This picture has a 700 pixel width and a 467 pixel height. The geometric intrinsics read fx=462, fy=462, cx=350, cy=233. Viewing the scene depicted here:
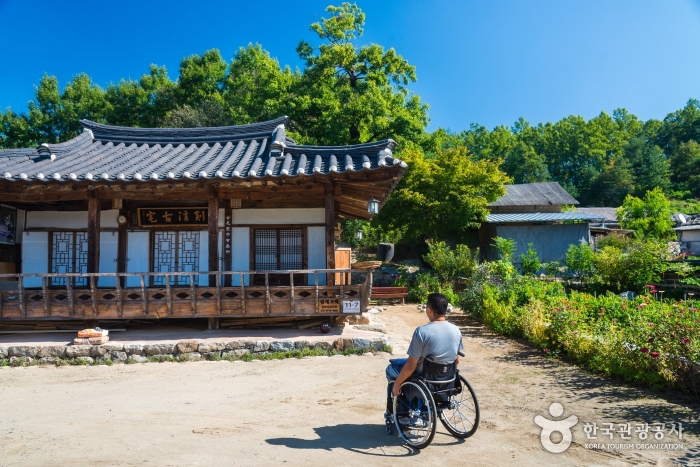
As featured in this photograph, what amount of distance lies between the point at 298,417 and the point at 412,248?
94.0 feet

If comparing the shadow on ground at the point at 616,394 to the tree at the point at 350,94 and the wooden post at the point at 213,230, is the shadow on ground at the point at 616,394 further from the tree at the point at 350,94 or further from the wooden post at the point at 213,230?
the tree at the point at 350,94

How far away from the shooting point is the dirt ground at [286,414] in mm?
4672

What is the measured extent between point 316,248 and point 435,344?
798 cm

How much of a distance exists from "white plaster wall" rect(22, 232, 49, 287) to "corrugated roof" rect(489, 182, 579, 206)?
27.7 metres

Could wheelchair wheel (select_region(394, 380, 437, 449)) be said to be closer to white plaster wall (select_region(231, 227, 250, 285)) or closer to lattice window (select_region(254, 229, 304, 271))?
lattice window (select_region(254, 229, 304, 271))

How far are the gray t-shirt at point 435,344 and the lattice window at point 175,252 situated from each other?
29.5 ft

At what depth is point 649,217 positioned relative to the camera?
112 feet

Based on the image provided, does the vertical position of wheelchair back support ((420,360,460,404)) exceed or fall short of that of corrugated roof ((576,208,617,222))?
it falls short

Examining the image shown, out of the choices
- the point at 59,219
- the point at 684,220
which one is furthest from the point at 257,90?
the point at 684,220

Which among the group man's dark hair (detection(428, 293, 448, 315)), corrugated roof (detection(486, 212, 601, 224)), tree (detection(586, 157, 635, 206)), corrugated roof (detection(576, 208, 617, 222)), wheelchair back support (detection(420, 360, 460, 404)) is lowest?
wheelchair back support (detection(420, 360, 460, 404))

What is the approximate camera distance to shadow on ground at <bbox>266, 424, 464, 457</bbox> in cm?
479

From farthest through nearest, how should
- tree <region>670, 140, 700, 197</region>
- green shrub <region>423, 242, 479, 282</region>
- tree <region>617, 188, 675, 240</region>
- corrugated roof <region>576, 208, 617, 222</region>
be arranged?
tree <region>670, 140, 700, 197</region>
corrugated roof <region>576, 208, 617, 222</region>
tree <region>617, 188, 675, 240</region>
green shrub <region>423, 242, 479, 282</region>

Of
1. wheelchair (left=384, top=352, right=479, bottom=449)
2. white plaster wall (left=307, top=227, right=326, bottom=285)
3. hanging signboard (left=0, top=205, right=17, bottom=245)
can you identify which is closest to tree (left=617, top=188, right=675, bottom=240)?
white plaster wall (left=307, top=227, right=326, bottom=285)

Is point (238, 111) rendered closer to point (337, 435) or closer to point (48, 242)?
point (48, 242)
